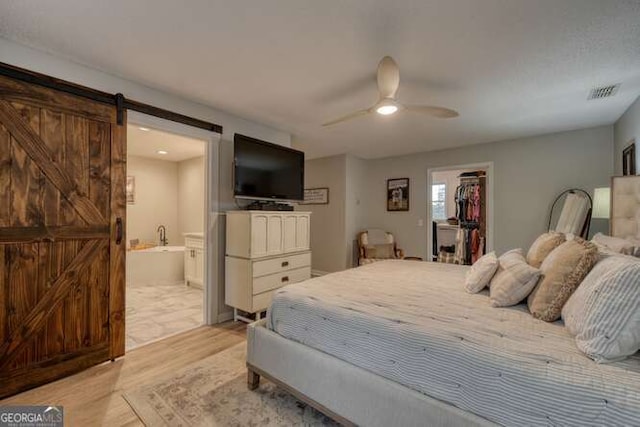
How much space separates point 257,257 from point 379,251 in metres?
2.73

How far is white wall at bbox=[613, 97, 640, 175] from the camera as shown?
8.63ft

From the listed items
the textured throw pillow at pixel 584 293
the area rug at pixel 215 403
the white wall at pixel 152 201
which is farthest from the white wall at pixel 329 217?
the textured throw pillow at pixel 584 293

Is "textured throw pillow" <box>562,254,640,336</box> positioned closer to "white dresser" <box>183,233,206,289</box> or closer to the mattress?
the mattress

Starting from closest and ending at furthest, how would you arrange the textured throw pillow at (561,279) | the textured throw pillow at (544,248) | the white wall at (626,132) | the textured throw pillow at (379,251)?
1. the textured throw pillow at (561,279)
2. the textured throw pillow at (544,248)
3. the white wall at (626,132)
4. the textured throw pillow at (379,251)

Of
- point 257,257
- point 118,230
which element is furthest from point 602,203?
point 118,230

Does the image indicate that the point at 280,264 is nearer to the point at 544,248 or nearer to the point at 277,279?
the point at 277,279

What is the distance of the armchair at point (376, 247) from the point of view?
5.11 meters

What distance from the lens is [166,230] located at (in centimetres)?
582

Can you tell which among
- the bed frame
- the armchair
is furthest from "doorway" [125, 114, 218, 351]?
the armchair

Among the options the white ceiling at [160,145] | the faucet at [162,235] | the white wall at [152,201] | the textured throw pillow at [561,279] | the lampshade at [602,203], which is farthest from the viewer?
the faucet at [162,235]

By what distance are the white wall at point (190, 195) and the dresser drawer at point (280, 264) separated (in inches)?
107

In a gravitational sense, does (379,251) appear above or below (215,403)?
above

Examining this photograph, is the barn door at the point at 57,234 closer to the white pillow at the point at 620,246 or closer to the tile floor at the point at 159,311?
the tile floor at the point at 159,311

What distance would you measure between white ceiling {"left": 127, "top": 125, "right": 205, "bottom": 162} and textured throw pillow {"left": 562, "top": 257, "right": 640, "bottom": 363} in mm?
4083
